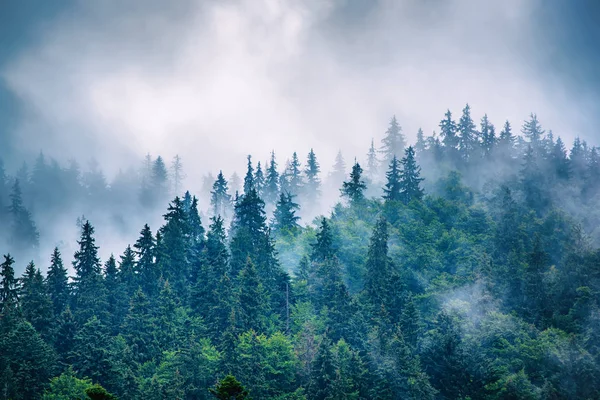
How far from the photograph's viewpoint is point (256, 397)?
6519 cm

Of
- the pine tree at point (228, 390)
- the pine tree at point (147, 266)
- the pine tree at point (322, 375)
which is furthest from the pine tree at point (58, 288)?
the pine tree at point (228, 390)

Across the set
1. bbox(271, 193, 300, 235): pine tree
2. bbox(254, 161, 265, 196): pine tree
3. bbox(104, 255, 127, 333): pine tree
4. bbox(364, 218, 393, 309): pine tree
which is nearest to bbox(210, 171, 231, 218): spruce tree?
bbox(254, 161, 265, 196): pine tree

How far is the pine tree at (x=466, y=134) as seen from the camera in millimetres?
136625

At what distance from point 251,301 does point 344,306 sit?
1227cm

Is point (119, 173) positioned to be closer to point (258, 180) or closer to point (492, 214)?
point (258, 180)

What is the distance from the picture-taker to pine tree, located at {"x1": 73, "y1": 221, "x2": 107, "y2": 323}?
7662 cm

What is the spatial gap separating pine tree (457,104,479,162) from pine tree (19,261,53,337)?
310 feet

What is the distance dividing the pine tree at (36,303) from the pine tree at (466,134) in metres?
94.5

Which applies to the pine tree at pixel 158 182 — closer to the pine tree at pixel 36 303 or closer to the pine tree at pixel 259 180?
the pine tree at pixel 259 180

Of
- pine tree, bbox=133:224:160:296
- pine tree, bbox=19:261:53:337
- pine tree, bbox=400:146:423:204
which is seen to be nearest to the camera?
pine tree, bbox=19:261:53:337

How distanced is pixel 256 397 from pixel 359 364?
1214cm

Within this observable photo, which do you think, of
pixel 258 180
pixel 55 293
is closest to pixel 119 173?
pixel 258 180

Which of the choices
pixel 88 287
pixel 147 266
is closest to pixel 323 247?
pixel 147 266

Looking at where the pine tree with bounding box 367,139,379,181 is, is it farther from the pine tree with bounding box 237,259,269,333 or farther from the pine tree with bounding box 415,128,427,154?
the pine tree with bounding box 237,259,269,333
